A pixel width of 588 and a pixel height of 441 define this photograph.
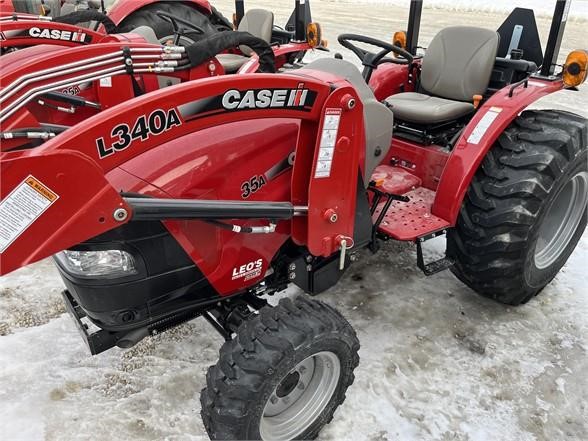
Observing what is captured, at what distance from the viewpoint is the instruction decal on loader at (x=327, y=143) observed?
1.80m

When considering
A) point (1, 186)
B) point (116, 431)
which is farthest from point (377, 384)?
point (1, 186)

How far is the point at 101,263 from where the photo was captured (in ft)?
5.63

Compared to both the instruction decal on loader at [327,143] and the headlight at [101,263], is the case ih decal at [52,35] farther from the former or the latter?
the instruction decal on loader at [327,143]

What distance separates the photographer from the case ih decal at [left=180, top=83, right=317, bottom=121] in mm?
1545

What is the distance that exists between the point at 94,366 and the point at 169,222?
3.49 feet

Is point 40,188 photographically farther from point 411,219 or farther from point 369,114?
point 411,219

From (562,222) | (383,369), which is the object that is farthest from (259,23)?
(383,369)

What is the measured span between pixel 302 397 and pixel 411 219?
3.56 feet

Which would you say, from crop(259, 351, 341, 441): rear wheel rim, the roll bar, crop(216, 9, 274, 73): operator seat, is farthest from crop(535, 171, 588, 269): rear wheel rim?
crop(216, 9, 274, 73): operator seat

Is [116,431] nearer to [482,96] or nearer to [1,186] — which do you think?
[1,186]

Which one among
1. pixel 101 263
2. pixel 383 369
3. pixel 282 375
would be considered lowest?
pixel 383 369

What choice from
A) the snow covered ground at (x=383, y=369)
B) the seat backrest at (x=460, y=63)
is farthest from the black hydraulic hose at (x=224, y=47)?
the seat backrest at (x=460, y=63)

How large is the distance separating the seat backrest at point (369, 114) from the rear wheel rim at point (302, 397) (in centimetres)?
Result: 79

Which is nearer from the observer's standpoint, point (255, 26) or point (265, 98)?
point (265, 98)
